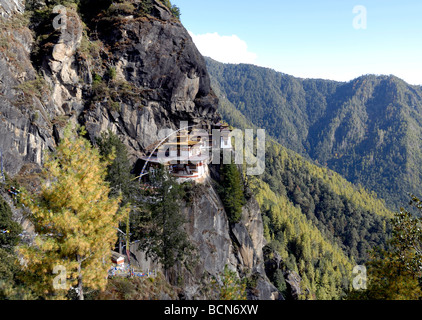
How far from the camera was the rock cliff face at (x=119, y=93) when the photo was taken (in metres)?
26.9

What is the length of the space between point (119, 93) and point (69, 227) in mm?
31480

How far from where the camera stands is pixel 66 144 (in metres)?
11.3

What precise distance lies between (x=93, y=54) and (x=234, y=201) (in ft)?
97.1

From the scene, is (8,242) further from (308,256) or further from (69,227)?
(308,256)

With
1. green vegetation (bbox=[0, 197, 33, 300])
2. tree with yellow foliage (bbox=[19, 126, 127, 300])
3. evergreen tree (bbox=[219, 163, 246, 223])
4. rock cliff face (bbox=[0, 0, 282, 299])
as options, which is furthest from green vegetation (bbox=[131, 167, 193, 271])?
evergreen tree (bbox=[219, 163, 246, 223])

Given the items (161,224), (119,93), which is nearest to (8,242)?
(161,224)

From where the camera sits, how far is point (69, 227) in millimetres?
10172

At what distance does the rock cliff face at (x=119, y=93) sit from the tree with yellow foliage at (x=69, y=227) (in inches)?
592

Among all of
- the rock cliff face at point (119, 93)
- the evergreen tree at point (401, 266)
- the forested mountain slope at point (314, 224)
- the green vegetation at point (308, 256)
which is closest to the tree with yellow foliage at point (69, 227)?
the evergreen tree at point (401, 266)

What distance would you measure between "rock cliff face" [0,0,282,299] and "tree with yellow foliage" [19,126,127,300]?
15.0 meters

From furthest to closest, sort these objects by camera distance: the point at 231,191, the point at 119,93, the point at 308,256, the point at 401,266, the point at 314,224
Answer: the point at 314,224 → the point at 308,256 → the point at 231,191 → the point at 119,93 → the point at 401,266
